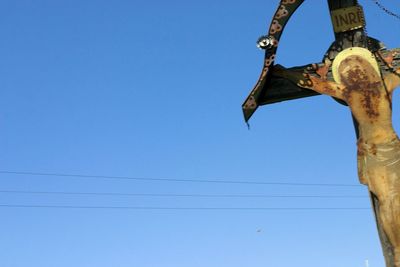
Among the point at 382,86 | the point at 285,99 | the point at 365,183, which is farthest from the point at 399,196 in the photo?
the point at 285,99

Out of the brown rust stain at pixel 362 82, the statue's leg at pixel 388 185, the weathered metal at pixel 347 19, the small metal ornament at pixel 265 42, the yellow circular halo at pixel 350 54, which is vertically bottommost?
the statue's leg at pixel 388 185

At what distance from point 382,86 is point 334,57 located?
0.56 meters

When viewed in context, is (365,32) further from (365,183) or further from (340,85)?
(365,183)

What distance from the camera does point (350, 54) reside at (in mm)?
5559

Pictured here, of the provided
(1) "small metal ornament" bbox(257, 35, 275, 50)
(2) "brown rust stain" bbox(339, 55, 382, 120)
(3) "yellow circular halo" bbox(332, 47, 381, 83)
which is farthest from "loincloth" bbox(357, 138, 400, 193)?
(1) "small metal ornament" bbox(257, 35, 275, 50)

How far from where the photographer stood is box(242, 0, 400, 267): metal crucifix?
15.8 feet

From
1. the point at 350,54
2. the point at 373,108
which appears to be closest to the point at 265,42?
the point at 350,54

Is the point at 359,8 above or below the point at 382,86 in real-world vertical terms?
above

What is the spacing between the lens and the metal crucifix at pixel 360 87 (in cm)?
481

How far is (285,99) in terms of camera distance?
5773 mm

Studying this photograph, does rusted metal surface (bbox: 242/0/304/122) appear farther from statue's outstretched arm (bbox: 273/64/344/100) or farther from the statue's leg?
the statue's leg

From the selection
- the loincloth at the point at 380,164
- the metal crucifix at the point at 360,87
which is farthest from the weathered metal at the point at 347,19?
the loincloth at the point at 380,164

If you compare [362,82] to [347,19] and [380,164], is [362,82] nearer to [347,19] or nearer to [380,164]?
[347,19]

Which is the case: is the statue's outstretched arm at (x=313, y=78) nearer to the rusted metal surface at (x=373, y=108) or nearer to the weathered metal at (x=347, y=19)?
the rusted metal surface at (x=373, y=108)
